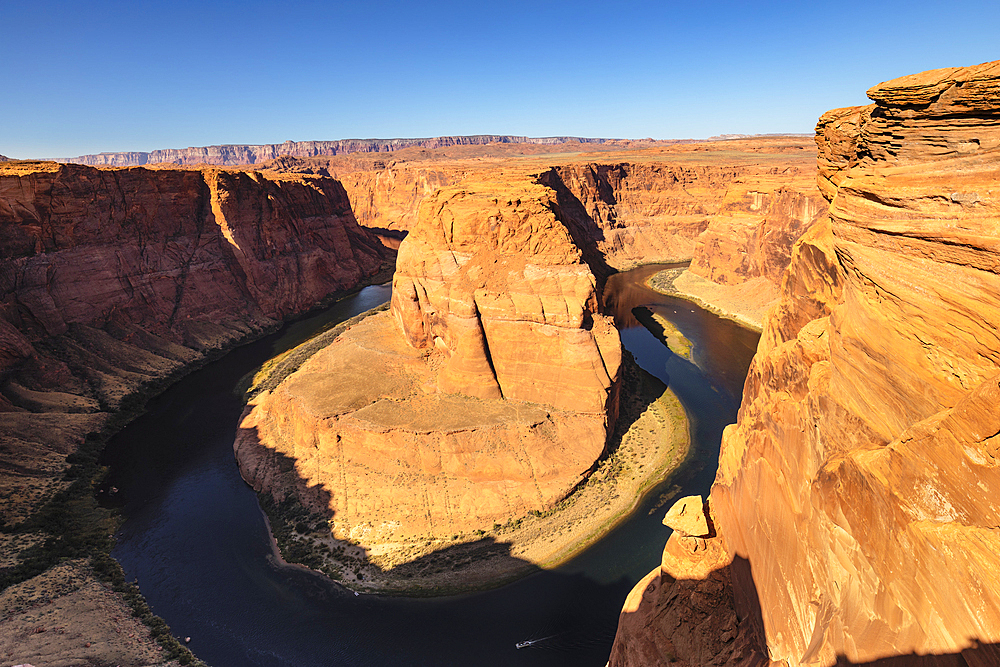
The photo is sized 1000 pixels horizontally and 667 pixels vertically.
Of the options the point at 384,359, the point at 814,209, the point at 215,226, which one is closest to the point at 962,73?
the point at 384,359

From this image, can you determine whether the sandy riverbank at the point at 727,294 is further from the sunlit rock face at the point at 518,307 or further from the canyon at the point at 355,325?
the sunlit rock face at the point at 518,307

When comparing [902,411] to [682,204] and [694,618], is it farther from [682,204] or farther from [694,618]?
[682,204]

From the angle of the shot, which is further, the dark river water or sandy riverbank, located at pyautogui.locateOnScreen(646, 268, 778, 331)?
sandy riverbank, located at pyautogui.locateOnScreen(646, 268, 778, 331)

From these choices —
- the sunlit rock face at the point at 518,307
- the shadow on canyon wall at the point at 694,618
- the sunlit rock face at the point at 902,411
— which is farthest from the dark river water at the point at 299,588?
the sunlit rock face at the point at 902,411

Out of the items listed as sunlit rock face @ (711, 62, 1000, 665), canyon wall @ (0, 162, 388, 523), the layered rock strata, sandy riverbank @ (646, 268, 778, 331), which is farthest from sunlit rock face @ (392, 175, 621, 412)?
sandy riverbank @ (646, 268, 778, 331)

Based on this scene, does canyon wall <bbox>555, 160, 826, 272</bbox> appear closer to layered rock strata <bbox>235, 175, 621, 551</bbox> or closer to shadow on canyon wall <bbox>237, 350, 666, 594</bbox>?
layered rock strata <bbox>235, 175, 621, 551</bbox>

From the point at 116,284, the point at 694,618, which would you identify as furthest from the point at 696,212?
the point at 694,618
